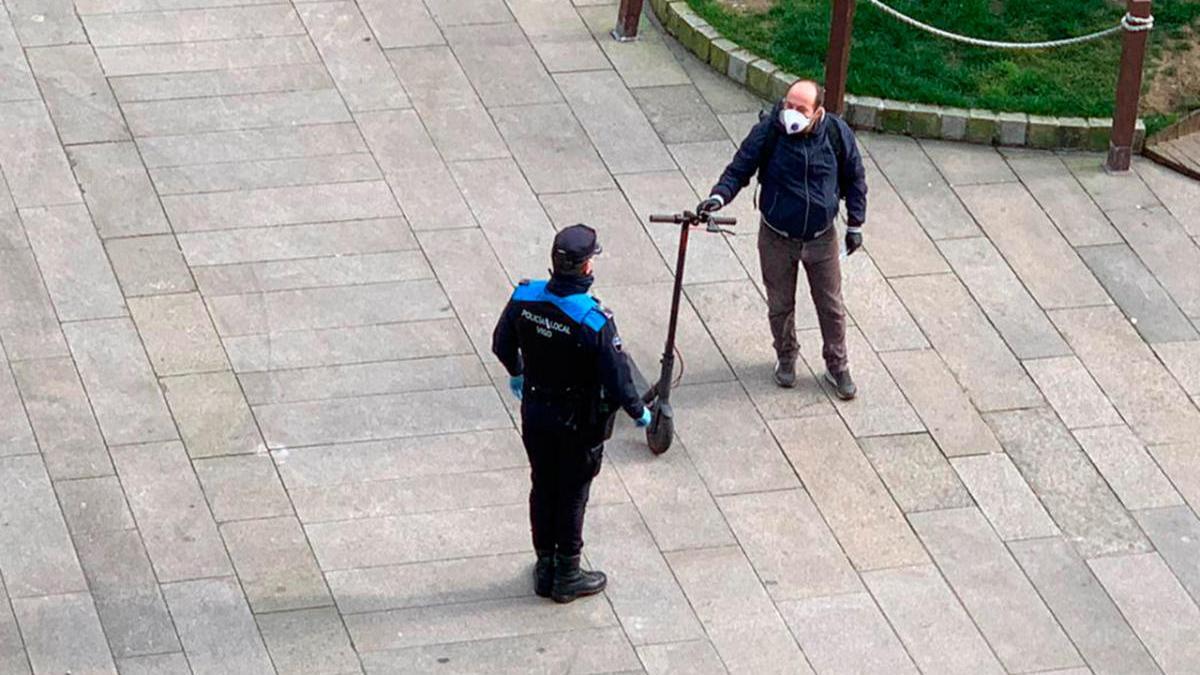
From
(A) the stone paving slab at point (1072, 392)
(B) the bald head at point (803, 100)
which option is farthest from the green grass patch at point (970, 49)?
(B) the bald head at point (803, 100)

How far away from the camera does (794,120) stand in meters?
11.0

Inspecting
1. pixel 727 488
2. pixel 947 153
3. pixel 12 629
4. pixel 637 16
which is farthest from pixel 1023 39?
pixel 12 629

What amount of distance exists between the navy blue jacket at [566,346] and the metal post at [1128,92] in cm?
490

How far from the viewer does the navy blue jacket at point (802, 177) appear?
1119cm

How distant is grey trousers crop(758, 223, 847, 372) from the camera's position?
11.5 meters

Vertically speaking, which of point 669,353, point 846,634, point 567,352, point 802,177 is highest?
point 802,177

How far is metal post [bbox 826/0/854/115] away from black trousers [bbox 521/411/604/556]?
4.05m

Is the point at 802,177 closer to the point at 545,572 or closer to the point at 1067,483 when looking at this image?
the point at 1067,483

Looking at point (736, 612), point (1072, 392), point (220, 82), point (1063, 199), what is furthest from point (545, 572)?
point (220, 82)

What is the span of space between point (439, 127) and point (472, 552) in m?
3.70

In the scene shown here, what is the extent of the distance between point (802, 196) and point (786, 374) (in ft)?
3.55

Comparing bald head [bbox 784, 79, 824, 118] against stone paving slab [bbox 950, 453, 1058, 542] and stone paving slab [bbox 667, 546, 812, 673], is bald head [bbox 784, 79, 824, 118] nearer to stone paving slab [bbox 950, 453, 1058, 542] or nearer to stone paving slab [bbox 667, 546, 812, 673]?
stone paving slab [bbox 950, 453, 1058, 542]

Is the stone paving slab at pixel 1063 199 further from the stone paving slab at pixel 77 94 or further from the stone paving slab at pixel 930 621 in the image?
the stone paving slab at pixel 77 94

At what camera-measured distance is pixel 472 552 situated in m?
10.7
